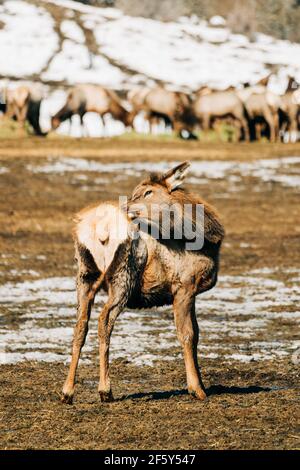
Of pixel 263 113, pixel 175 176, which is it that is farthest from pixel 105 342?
pixel 263 113

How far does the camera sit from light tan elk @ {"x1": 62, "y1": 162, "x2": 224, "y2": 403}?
358 inches

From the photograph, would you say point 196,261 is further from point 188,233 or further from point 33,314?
point 33,314

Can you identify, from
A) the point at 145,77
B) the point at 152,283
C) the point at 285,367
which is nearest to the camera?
the point at 152,283

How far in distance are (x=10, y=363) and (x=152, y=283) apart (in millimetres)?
2273

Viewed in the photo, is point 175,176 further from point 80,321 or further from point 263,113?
point 263,113

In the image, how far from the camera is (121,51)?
243ft

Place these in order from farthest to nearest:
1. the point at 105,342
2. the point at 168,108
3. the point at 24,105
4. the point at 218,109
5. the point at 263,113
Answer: the point at 168,108 → the point at 218,109 → the point at 263,113 → the point at 24,105 → the point at 105,342

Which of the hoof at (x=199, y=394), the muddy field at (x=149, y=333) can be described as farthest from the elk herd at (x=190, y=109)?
the hoof at (x=199, y=394)

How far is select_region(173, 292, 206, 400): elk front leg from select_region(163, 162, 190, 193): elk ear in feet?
2.99

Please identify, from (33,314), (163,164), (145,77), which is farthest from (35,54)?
(33,314)

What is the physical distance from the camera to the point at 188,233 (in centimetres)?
952

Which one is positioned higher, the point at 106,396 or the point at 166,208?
the point at 166,208

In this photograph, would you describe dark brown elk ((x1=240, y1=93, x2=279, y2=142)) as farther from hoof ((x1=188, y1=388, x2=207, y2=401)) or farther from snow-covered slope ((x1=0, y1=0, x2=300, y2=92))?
hoof ((x1=188, y1=388, x2=207, y2=401))

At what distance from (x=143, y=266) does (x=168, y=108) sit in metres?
34.0
